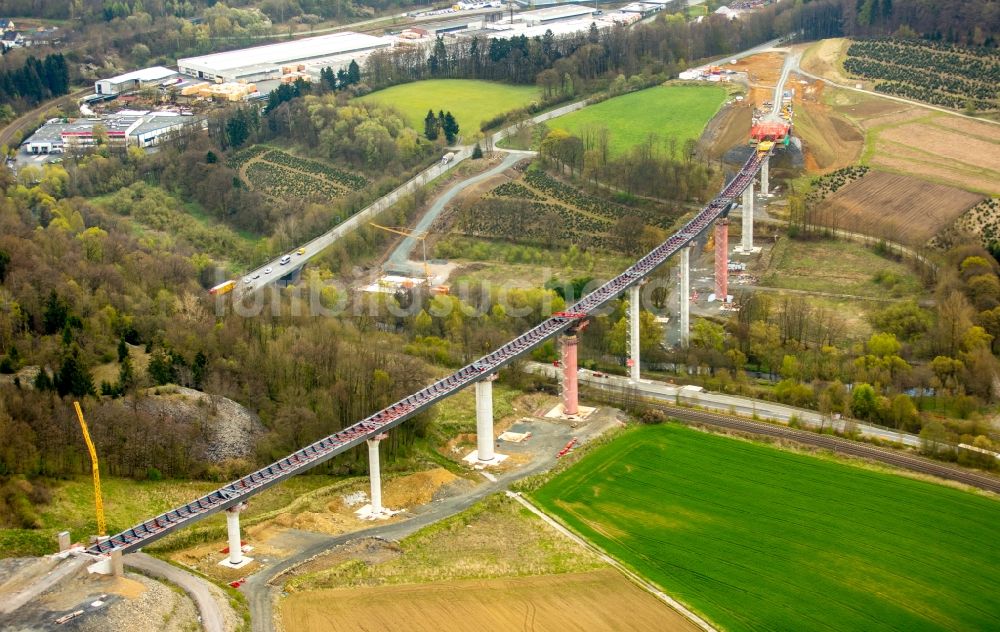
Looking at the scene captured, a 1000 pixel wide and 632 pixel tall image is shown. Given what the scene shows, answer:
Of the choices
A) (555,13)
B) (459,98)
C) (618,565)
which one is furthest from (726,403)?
(555,13)

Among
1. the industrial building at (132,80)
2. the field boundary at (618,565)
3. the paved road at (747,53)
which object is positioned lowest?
the field boundary at (618,565)

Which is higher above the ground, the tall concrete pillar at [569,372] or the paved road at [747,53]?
the paved road at [747,53]

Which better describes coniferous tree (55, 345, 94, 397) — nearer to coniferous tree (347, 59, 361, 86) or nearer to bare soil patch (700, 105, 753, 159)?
bare soil patch (700, 105, 753, 159)

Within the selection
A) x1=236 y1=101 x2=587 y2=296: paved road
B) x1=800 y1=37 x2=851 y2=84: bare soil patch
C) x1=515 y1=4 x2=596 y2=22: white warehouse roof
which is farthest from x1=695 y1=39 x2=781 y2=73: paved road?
x1=515 y1=4 x2=596 y2=22: white warehouse roof

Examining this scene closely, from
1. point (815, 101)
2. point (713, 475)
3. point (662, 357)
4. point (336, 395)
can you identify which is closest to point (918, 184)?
point (815, 101)

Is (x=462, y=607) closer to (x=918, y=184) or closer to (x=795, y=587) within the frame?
(x=795, y=587)

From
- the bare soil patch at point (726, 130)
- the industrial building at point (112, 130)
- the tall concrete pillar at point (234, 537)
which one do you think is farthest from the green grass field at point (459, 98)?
the tall concrete pillar at point (234, 537)

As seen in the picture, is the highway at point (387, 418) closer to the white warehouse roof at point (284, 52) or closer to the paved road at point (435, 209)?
the paved road at point (435, 209)
